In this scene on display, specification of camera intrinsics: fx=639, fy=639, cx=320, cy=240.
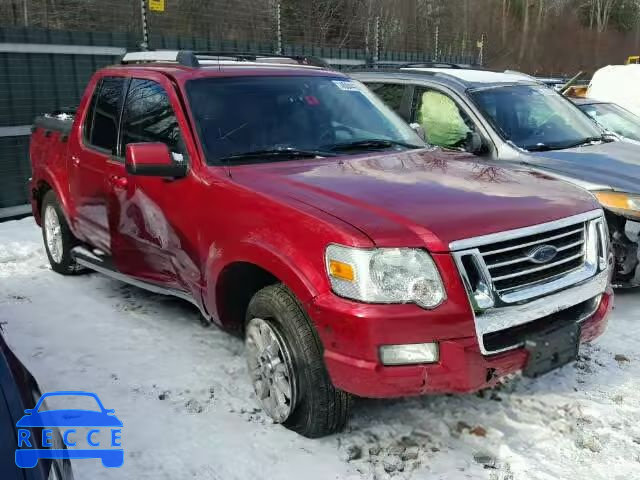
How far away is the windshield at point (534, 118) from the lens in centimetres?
586

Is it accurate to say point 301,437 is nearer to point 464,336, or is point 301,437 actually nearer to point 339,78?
point 464,336

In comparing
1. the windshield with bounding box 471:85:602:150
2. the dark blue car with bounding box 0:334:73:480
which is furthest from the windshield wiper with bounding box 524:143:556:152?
the dark blue car with bounding box 0:334:73:480

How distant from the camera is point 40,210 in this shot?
6.06m

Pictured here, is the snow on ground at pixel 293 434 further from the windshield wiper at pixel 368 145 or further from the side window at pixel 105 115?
the windshield wiper at pixel 368 145

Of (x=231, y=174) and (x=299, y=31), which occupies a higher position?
(x=299, y=31)

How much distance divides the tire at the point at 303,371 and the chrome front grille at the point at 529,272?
2.45 feet

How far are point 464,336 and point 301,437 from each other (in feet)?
3.34

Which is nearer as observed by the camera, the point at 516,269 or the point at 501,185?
the point at 516,269

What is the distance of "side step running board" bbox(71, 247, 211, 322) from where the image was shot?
4.16 m

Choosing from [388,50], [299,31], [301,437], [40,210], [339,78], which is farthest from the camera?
[388,50]

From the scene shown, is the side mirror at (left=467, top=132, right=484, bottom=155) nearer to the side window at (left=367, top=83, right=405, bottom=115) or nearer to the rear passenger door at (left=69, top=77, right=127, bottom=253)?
the side window at (left=367, top=83, right=405, bottom=115)

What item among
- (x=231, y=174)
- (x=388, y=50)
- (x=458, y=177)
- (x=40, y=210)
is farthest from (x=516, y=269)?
(x=388, y=50)

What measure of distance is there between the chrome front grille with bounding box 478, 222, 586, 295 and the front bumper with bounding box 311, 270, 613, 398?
0.29 m

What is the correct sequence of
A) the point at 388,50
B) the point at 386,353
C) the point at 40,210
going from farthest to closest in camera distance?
the point at 388,50 < the point at 40,210 < the point at 386,353
